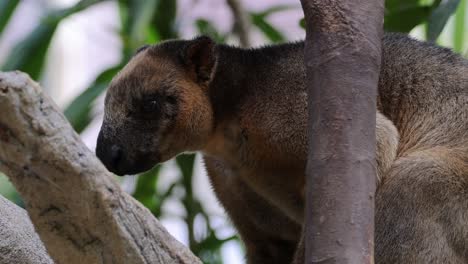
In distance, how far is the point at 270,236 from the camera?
378 centimetres

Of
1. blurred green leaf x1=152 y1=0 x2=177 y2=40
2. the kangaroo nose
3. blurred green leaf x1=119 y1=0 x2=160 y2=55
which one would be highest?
the kangaroo nose

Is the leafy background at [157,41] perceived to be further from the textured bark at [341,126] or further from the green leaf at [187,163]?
the textured bark at [341,126]

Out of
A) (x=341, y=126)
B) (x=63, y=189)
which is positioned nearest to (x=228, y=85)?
(x=341, y=126)

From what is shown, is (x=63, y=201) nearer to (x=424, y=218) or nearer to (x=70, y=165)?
(x=70, y=165)

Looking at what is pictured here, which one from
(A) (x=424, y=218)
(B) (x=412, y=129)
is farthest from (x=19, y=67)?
(A) (x=424, y=218)

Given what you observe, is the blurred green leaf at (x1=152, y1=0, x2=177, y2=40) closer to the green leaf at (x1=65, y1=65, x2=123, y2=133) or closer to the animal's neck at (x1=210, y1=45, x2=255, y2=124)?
the green leaf at (x1=65, y1=65, x2=123, y2=133)

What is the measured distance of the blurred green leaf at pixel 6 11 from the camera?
527cm

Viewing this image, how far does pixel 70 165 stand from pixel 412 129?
1.62 meters

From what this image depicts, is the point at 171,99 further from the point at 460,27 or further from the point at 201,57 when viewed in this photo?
the point at 460,27

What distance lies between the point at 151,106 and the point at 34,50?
2023mm

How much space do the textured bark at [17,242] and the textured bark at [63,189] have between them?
68 centimetres

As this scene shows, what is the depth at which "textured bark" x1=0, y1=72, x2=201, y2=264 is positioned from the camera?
6.99 feet

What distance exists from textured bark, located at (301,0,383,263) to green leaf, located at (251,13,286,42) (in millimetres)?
2995

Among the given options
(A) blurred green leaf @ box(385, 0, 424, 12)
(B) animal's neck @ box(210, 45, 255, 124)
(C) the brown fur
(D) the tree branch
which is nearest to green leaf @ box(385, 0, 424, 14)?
(A) blurred green leaf @ box(385, 0, 424, 12)
